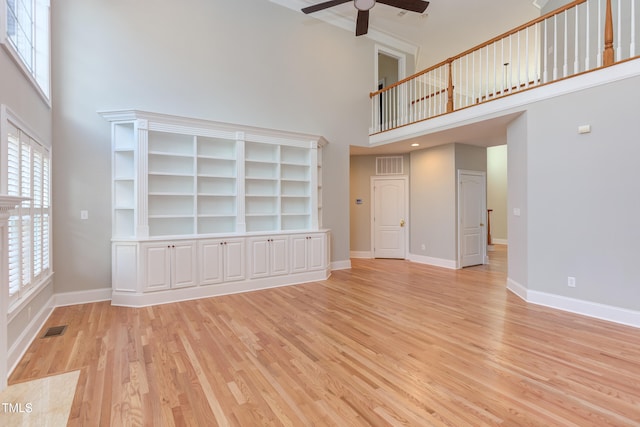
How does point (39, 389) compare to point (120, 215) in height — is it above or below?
below

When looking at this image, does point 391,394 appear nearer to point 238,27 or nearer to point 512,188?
point 512,188

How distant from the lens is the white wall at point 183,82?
428 cm

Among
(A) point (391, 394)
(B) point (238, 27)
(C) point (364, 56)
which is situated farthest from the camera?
(C) point (364, 56)

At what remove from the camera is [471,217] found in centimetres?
702

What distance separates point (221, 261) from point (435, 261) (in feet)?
16.2

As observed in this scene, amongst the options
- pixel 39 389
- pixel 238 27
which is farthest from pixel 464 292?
pixel 238 27

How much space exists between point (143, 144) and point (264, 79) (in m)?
2.59

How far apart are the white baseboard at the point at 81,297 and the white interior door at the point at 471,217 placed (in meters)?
6.78

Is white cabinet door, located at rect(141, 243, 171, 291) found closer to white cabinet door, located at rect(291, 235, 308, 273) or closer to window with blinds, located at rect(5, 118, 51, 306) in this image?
window with blinds, located at rect(5, 118, 51, 306)

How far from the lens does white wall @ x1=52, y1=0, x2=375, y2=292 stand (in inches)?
169

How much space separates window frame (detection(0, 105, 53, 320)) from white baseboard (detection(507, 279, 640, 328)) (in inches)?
229

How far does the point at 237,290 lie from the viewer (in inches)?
192

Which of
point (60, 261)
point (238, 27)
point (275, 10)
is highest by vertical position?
point (275, 10)

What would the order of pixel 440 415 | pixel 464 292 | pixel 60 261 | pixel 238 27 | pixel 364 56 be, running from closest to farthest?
pixel 440 415 → pixel 60 261 → pixel 464 292 → pixel 238 27 → pixel 364 56
